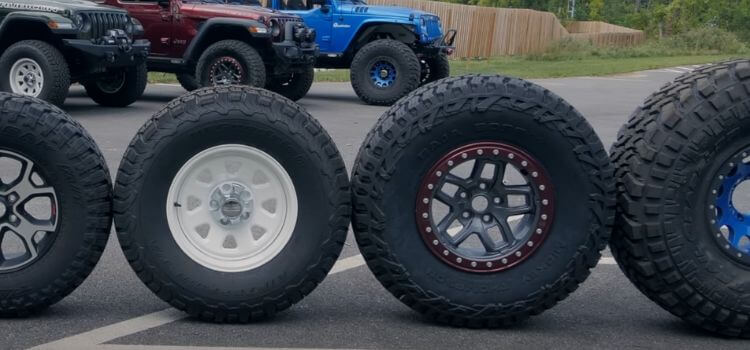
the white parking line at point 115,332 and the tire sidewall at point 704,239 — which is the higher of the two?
the tire sidewall at point 704,239

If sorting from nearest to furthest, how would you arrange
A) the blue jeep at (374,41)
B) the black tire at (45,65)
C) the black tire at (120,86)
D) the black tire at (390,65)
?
the black tire at (45,65)
the black tire at (120,86)
the black tire at (390,65)
the blue jeep at (374,41)

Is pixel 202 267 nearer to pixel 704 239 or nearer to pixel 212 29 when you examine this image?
pixel 704 239

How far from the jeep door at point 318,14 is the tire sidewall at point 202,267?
13.7 metres

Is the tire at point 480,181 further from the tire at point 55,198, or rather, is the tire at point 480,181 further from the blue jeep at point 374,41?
the blue jeep at point 374,41

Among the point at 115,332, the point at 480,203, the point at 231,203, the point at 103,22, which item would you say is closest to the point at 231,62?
the point at 103,22

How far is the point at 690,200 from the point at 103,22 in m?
11.4

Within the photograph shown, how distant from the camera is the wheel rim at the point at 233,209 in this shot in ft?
16.1

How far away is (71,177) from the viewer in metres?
4.85

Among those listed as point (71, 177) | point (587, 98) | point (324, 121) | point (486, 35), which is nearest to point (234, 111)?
point (71, 177)

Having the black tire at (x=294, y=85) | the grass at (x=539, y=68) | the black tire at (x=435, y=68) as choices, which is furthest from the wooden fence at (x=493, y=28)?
the black tire at (x=294, y=85)

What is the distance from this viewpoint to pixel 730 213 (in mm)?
5004

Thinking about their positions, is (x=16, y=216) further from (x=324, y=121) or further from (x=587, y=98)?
(x=587, y=98)

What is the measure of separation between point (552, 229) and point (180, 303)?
1.65m

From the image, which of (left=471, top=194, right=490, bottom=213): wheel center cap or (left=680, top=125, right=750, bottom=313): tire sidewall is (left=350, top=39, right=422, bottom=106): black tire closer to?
(left=471, top=194, right=490, bottom=213): wheel center cap
